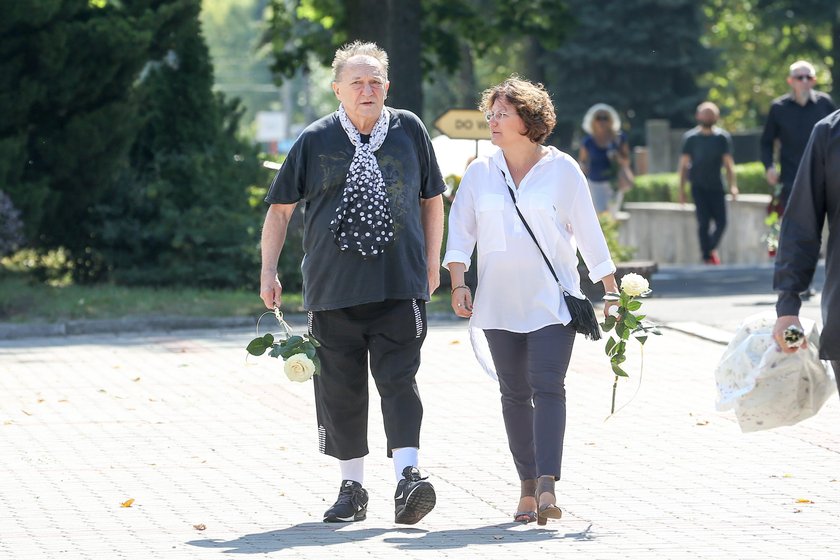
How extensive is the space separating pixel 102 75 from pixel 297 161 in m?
10.3

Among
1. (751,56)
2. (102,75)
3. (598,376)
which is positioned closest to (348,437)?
(598,376)

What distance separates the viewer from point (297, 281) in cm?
1747

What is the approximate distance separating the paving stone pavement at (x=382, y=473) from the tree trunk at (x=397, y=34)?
25.9 feet

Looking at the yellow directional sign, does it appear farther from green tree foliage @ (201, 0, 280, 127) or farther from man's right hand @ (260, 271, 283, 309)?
green tree foliage @ (201, 0, 280, 127)

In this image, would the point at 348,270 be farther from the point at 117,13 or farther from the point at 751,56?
the point at 751,56

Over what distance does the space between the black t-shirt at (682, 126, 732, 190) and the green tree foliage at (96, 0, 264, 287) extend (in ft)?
16.1

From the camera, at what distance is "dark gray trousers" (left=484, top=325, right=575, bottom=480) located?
21.5 ft

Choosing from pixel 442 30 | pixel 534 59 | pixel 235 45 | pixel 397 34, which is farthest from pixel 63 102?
pixel 235 45

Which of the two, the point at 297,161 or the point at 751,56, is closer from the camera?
the point at 297,161

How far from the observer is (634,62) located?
42.3m

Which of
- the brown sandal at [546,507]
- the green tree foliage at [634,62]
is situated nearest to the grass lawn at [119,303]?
the brown sandal at [546,507]

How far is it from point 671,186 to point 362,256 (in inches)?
907

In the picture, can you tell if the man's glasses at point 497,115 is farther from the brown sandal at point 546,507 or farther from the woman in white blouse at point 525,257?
the brown sandal at point 546,507

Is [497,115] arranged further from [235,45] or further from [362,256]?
[235,45]
